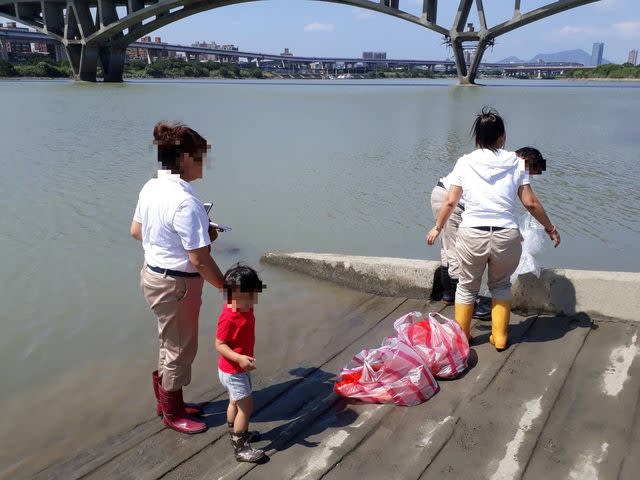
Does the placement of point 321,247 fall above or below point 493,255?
below

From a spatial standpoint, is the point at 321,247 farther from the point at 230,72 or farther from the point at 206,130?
the point at 230,72

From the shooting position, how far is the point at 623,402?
3.08m

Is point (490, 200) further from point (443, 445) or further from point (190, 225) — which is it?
point (190, 225)

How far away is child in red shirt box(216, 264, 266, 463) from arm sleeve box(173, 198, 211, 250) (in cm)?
20

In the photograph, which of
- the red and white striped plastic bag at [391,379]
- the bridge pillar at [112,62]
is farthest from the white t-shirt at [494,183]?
the bridge pillar at [112,62]

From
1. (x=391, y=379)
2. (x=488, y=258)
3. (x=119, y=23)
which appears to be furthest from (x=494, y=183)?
(x=119, y=23)

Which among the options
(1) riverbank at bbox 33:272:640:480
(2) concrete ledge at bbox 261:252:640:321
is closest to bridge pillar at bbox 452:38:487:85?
(2) concrete ledge at bbox 261:252:640:321

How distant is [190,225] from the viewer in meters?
2.58

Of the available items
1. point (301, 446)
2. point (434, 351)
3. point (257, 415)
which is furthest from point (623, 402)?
point (257, 415)

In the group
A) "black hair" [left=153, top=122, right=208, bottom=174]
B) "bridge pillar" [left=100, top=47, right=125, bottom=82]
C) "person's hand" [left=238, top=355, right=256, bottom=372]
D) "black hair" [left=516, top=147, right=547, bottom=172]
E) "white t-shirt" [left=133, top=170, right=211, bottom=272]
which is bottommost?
"person's hand" [left=238, top=355, right=256, bottom=372]

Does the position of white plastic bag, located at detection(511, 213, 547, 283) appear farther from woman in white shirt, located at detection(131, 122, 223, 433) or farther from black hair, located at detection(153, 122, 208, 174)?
black hair, located at detection(153, 122, 208, 174)

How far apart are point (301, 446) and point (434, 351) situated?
1009 millimetres

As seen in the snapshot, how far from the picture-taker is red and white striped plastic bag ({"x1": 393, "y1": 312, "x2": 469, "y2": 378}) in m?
3.37

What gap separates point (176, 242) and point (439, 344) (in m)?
1.67
